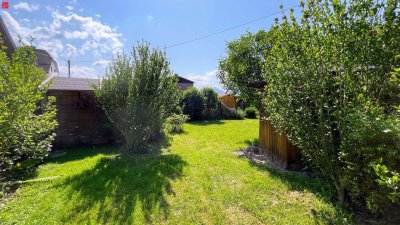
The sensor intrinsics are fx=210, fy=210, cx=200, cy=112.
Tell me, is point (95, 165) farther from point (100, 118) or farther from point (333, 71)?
point (333, 71)

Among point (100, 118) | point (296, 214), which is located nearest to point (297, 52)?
point (296, 214)

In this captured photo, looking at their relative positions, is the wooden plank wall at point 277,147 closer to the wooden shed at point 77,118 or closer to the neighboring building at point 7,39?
the wooden shed at point 77,118

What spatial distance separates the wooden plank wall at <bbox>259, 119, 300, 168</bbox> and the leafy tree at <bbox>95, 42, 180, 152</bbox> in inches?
151

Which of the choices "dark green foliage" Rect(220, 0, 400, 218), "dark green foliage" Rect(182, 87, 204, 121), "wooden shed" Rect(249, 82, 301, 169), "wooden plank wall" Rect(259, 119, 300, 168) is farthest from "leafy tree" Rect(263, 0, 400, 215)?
"dark green foliage" Rect(182, 87, 204, 121)

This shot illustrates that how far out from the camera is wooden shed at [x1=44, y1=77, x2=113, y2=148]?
8.69 m

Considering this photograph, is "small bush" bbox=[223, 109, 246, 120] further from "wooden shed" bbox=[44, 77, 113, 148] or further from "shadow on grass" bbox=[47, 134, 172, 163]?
"wooden shed" bbox=[44, 77, 113, 148]

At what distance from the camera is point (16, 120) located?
13.8 ft

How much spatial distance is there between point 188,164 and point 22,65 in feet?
15.1

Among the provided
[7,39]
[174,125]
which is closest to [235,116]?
[174,125]

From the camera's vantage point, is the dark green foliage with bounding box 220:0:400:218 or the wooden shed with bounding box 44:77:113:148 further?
the wooden shed with bounding box 44:77:113:148

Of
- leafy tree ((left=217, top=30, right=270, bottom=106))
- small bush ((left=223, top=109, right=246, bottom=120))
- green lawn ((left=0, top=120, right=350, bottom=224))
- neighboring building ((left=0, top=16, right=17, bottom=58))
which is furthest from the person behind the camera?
small bush ((left=223, top=109, right=246, bottom=120))

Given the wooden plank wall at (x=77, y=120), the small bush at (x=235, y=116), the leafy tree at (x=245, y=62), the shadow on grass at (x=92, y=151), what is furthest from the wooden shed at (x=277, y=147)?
the small bush at (x=235, y=116)

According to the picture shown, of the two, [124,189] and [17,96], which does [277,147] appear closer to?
[124,189]

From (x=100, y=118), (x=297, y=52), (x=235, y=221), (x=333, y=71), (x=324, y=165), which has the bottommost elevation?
(x=235, y=221)
